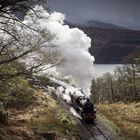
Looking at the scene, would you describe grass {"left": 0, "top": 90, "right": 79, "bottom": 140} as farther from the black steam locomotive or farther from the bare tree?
the bare tree

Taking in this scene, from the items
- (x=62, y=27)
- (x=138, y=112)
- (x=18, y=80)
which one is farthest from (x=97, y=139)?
(x=62, y=27)

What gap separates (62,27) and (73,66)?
1256cm

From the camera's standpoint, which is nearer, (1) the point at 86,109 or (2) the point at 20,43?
(2) the point at 20,43

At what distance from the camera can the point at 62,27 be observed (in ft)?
248

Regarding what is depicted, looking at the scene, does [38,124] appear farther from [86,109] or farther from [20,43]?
[20,43]

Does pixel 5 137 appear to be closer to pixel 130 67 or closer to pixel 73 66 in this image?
pixel 73 66

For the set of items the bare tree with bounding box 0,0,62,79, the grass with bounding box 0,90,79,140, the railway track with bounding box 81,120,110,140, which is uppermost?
the bare tree with bounding box 0,0,62,79

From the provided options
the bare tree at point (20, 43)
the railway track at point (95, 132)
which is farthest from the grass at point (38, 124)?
the bare tree at point (20, 43)

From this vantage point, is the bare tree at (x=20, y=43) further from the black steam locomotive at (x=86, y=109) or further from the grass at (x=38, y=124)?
the black steam locomotive at (x=86, y=109)

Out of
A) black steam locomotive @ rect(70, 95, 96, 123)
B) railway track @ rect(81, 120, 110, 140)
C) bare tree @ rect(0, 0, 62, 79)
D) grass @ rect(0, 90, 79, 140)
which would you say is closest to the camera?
bare tree @ rect(0, 0, 62, 79)

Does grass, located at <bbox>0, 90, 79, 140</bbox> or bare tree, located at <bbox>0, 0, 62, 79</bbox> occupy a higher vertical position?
bare tree, located at <bbox>0, 0, 62, 79</bbox>

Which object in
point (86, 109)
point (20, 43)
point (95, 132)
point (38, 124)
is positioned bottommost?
point (95, 132)

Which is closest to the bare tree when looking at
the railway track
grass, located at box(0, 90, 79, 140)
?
grass, located at box(0, 90, 79, 140)

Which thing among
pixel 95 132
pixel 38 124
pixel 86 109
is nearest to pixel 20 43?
pixel 38 124
